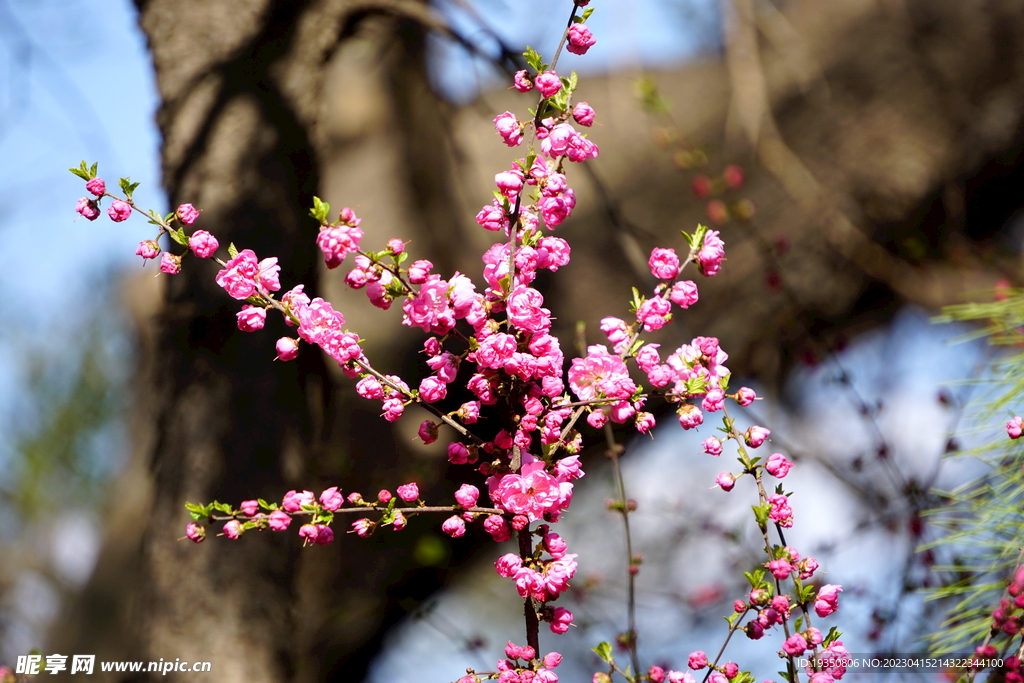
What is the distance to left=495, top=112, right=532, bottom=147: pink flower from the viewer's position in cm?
50

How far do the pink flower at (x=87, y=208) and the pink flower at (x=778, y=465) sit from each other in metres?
0.58

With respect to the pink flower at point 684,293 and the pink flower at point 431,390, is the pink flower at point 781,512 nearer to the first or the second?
the pink flower at point 684,293

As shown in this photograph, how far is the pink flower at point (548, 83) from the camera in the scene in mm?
479

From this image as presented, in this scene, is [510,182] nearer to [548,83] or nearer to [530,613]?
[548,83]

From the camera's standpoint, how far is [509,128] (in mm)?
507

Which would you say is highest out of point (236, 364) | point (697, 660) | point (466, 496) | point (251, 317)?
point (236, 364)

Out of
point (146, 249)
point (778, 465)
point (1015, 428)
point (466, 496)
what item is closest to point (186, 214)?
point (146, 249)

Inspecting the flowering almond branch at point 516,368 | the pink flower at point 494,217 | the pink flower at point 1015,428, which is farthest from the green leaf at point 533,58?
the pink flower at point 1015,428

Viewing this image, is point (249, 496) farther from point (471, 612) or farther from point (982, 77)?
point (982, 77)

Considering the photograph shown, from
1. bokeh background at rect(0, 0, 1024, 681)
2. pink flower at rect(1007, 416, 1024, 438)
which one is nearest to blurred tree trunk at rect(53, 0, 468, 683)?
bokeh background at rect(0, 0, 1024, 681)

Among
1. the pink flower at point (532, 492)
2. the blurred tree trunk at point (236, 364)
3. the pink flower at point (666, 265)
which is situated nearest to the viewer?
the pink flower at point (532, 492)

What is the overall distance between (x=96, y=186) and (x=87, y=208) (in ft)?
0.06

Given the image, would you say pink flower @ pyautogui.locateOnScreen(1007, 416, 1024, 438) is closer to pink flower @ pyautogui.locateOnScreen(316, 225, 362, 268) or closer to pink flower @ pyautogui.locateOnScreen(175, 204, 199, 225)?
pink flower @ pyautogui.locateOnScreen(316, 225, 362, 268)

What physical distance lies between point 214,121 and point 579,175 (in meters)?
0.70
